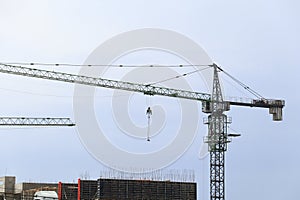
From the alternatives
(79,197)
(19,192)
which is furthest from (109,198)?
(19,192)

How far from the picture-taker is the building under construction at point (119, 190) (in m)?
83.7

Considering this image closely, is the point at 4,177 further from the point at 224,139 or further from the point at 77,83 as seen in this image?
the point at 224,139

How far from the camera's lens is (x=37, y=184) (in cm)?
10394

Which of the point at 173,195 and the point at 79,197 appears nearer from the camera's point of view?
the point at 79,197

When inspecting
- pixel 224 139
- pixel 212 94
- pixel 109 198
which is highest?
pixel 212 94

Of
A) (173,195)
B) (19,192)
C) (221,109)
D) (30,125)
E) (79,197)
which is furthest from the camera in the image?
(30,125)

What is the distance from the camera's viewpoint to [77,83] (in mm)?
109562

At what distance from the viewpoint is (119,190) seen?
8544cm

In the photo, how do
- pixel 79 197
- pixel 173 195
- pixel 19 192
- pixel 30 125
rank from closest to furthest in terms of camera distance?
pixel 79 197, pixel 173 195, pixel 19 192, pixel 30 125

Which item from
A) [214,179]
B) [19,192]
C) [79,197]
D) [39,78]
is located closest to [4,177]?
[19,192]

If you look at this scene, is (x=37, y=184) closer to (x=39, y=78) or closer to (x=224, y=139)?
(x=39, y=78)

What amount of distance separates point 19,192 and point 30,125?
77.0 feet

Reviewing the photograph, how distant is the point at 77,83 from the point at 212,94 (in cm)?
2474

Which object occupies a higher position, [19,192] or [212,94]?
[212,94]
